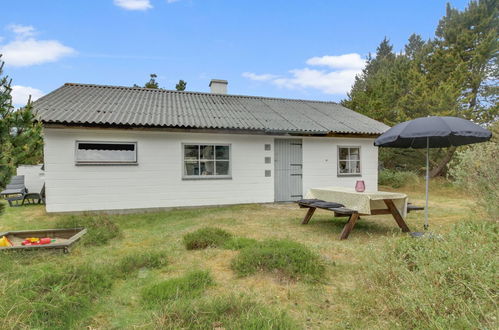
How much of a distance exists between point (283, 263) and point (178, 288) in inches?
51.5

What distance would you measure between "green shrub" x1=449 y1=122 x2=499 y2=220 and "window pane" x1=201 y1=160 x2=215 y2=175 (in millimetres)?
6329

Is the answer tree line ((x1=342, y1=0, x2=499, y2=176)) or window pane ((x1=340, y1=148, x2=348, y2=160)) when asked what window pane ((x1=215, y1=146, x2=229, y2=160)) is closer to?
window pane ((x1=340, y1=148, x2=348, y2=160))

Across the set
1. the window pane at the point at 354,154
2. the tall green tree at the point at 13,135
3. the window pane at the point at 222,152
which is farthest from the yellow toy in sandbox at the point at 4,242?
the window pane at the point at 354,154

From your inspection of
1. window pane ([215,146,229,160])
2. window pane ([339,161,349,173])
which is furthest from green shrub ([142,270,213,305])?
window pane ([339,161,349,173])

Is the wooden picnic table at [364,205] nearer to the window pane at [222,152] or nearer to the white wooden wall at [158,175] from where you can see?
the white wooden wall at [158,175]

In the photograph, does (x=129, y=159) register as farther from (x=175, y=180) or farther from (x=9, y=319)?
(x=9, y=319)

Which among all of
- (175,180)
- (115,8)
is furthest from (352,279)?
(115,8)

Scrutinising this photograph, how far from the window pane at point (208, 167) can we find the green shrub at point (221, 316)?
649 cm

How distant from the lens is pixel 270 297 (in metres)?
2.87

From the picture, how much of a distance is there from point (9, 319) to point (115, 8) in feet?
35.2

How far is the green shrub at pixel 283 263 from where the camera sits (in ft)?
11.1

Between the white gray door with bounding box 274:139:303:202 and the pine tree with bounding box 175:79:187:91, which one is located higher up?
the pine tree with bounding box 175:79:187:91

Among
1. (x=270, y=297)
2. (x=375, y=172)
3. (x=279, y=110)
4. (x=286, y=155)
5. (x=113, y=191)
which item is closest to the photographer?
(x=270, y=297)

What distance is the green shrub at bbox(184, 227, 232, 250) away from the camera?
4621 mm
